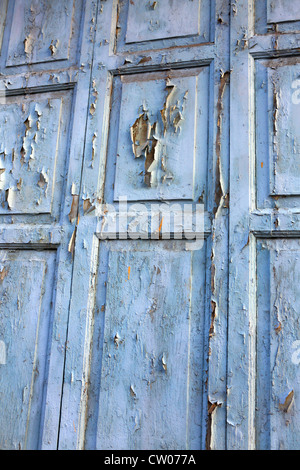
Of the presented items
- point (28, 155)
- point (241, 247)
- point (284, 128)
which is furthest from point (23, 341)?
point (284, 128)

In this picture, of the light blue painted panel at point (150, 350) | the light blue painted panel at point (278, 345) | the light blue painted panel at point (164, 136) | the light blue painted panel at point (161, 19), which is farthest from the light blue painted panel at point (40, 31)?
the light blue painted panel at point (278, 345)

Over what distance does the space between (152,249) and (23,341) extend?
0.54 metres

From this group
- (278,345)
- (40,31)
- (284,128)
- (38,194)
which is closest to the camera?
(278,345)

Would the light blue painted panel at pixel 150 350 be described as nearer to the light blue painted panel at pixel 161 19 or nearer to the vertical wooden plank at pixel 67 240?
the vertical wooden plank at pixel 67 240

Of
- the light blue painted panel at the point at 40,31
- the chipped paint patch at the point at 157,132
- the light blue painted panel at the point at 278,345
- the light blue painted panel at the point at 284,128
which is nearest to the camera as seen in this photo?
the light blue painted panel at the point at 278,345

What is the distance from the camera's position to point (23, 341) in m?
1.34

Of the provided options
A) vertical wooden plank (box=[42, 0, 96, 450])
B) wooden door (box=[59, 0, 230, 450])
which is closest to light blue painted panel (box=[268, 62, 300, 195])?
wooden door (box=[59, 0, 230, 450])

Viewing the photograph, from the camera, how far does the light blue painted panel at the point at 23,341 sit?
4.21 ft

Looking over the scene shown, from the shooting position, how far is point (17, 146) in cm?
152

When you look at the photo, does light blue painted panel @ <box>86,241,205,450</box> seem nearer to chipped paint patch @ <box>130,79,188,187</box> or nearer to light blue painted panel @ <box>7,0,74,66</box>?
chipped paint patch @ <box>130,79,188,187</box>

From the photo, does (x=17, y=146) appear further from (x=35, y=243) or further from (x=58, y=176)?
(x=35, y=243)

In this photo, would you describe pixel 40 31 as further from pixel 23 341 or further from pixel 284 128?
pixel 23 341

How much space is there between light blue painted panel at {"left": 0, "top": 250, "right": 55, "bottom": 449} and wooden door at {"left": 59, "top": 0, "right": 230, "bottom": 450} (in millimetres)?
106

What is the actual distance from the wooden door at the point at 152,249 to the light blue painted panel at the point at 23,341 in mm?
106
